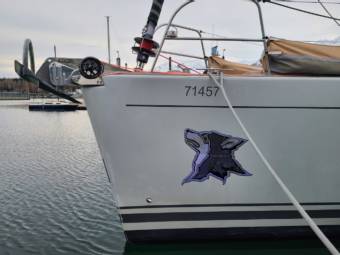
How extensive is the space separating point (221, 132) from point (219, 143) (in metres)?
0.14

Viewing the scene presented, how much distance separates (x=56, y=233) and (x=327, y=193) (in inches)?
154

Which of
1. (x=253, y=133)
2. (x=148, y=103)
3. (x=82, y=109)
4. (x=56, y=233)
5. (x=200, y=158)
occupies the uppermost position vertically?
(x=148, y=103)

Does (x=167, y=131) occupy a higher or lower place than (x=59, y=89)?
lower

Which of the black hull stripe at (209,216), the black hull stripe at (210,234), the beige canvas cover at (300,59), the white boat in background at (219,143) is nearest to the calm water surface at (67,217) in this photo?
the black hull stripe at (210,234)

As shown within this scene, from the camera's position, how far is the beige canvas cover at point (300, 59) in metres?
4.23

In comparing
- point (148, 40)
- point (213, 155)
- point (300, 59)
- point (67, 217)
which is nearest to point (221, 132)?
point (213, 155)

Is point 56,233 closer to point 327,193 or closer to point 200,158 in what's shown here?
point 200,158

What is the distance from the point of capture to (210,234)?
450 centimetres

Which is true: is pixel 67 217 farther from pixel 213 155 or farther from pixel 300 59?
pixel 300 59

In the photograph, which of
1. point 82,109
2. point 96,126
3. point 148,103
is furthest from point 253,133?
point 82,109

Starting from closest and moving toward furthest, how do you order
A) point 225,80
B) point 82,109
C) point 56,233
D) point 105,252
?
point 225,80 → point 105,252 → point 56,233 → point 82,109

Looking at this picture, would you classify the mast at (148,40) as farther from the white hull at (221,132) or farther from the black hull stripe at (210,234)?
the black hull stripe at (210,234)

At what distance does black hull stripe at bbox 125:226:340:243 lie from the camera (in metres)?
4.46

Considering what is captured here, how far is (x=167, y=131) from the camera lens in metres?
4.22
